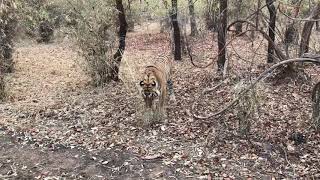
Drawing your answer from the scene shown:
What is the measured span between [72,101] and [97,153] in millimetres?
3107

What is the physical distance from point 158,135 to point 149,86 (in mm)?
948

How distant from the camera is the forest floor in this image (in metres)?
6.23

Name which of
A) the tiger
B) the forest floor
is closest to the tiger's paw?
the forest floor

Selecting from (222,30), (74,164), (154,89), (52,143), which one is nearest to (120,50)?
(222,30)

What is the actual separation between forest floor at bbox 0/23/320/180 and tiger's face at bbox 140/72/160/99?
29 centimetres

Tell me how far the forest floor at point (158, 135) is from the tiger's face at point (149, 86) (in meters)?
0.29

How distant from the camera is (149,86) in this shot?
25.3ft

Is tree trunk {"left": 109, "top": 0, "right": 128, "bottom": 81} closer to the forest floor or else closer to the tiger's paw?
the forest floor

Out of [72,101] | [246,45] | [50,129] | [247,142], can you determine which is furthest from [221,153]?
[246,45]

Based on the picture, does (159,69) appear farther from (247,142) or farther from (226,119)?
(247,142)

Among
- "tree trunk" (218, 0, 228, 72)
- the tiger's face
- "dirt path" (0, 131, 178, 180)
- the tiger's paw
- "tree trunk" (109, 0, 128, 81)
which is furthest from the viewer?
"tree trunk" (109, 0, 128, 81)

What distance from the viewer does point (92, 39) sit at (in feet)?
34.2

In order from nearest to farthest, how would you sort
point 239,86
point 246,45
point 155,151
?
point 239,86 < point 155,151 < point 246,45

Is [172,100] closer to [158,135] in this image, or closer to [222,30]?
[158,135]
